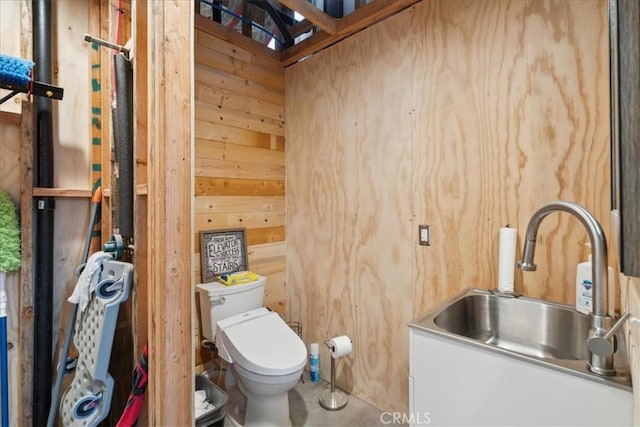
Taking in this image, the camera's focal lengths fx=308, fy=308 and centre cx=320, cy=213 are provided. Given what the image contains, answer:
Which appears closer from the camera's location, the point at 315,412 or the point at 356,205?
the point at 315,412

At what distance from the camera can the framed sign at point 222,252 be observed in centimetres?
203

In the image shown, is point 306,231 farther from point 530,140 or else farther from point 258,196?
point 530,140

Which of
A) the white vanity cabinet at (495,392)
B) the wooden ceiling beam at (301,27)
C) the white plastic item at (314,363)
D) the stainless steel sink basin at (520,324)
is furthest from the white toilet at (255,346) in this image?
the wooden ceiling beam at (301,27)

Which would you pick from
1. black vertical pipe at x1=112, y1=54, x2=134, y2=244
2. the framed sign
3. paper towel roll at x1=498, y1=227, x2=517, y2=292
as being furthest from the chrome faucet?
the framed sign

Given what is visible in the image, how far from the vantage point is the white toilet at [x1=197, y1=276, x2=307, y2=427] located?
1562 millimetres

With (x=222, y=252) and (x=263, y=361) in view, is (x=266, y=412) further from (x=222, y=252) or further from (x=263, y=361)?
(x=222, y=252)

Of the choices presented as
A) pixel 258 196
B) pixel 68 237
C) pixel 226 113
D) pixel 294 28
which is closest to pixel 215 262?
pixel 258 196

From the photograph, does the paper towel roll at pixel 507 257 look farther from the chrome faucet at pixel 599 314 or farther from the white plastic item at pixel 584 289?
the chrome faucet at pixel 599 314

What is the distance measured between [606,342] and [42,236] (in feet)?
6.96

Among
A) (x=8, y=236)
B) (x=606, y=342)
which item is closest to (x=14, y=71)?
(x=8, y=236)

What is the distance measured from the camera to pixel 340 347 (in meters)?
1.89

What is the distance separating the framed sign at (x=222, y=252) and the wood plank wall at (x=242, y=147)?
4 cm

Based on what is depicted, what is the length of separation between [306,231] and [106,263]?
1.30 meters

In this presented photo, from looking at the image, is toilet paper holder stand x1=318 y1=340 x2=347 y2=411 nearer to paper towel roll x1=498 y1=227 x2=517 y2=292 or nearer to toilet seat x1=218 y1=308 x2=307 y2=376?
toilet seat x1=218 y1=308 x2=307 y2=376
